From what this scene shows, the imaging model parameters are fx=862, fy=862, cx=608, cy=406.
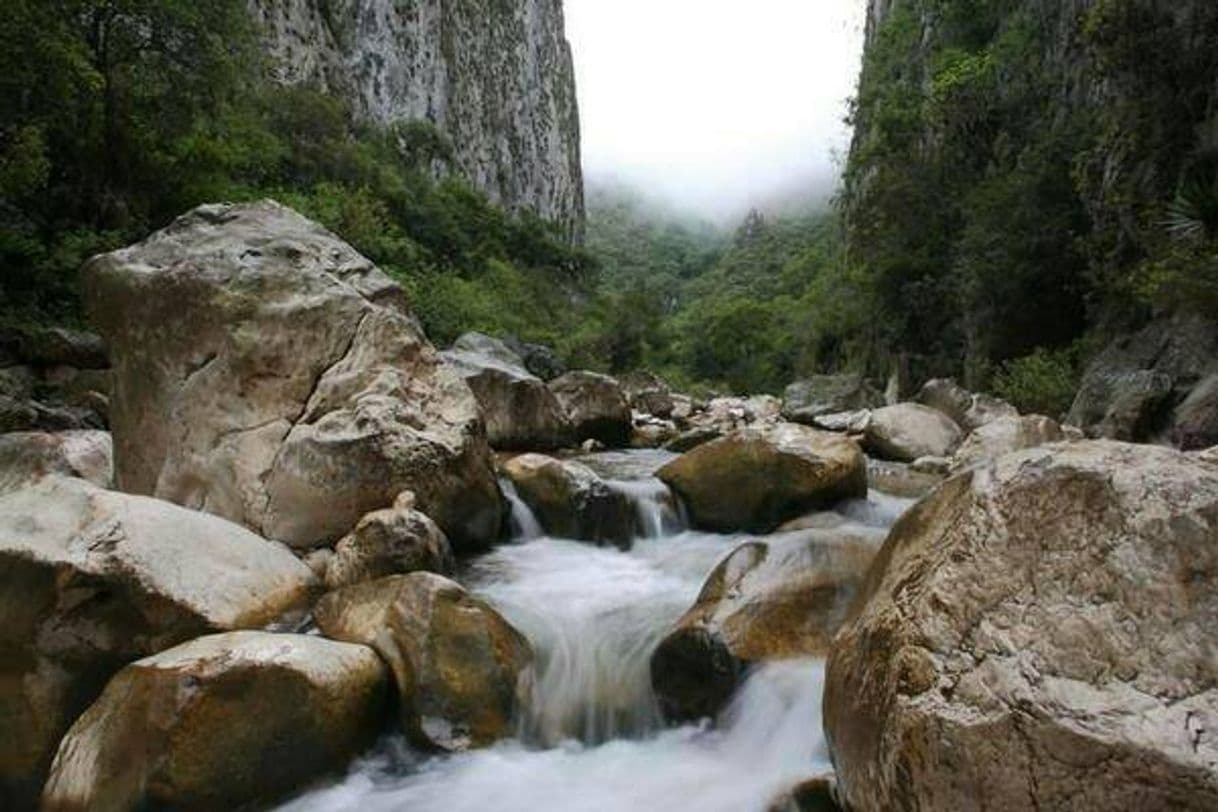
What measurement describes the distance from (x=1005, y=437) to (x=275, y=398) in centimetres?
905

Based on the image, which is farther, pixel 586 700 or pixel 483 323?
pixel 483 323

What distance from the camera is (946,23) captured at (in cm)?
3256

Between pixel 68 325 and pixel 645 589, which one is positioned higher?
pixel 68 325

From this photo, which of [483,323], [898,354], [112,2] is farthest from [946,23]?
[112,2]

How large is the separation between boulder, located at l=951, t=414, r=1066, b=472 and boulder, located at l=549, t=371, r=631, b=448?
275 inches

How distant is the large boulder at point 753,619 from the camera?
543 cm

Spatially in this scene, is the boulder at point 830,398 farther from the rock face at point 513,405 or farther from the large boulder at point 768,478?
the large boulder at point 768,478

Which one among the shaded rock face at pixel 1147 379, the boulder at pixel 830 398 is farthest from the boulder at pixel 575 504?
the boulder at pixel 830 398

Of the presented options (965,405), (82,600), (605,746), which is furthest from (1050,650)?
(965,405)

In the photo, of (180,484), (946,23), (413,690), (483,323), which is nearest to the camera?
(413,690)

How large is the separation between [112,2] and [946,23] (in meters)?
28.9

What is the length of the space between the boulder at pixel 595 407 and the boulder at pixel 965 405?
252 inches

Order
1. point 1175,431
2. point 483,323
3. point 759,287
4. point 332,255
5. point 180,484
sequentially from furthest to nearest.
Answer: point 759,287, point 483,323, point 1175,431, point 332,255, point 180,484

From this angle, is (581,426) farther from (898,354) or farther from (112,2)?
(898,354)
